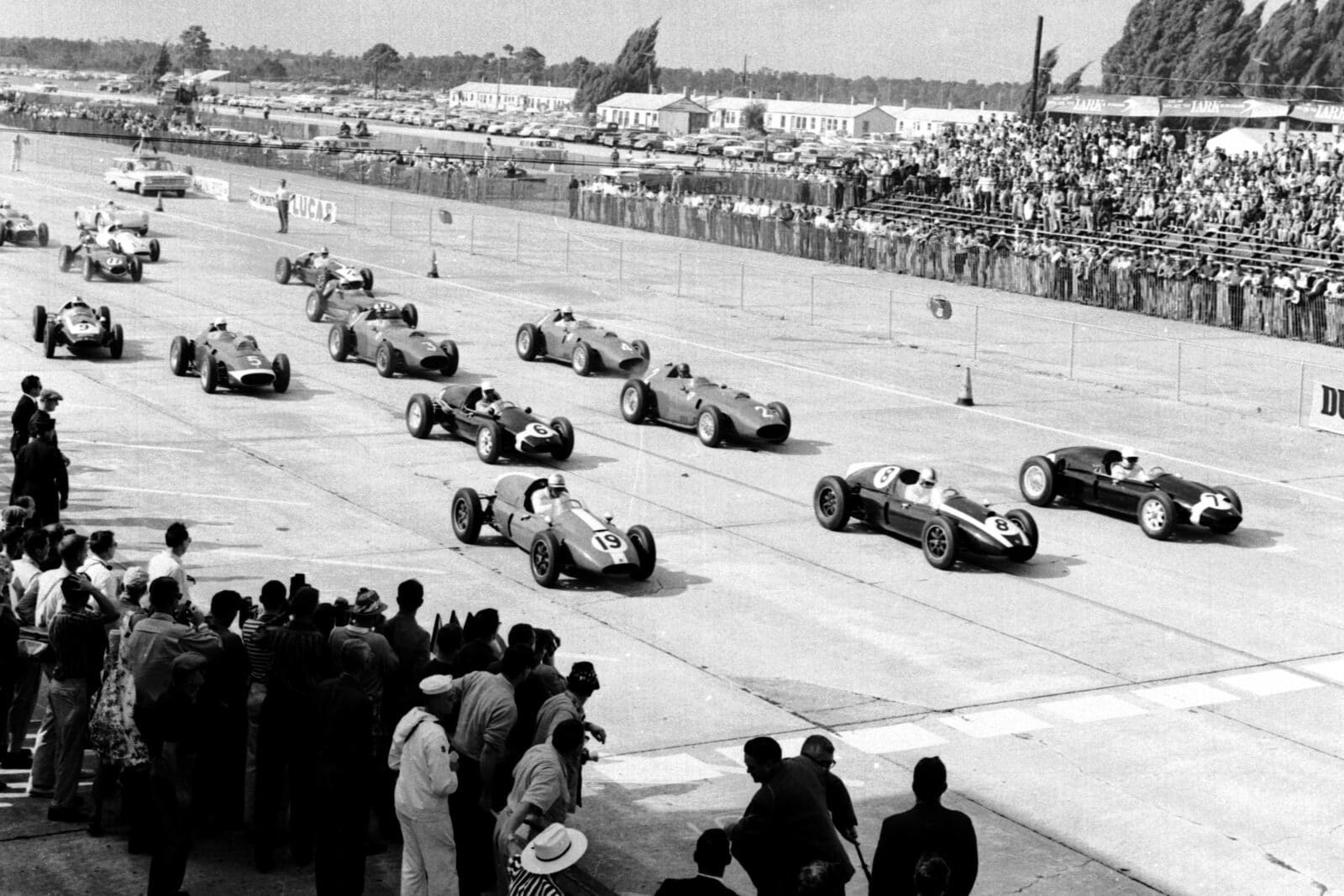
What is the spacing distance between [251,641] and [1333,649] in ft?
36.2

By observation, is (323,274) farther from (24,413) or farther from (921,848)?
(921,848)

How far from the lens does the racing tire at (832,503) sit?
20734mm

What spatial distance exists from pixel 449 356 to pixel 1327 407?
15.1 m

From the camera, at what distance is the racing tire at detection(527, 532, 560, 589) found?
17812 mm

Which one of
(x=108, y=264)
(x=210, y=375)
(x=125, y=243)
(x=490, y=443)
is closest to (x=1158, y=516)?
(x=490, y=443)

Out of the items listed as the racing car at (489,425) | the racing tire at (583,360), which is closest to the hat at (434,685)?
the racing car at (489,425)

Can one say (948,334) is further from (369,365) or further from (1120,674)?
(1120,674)

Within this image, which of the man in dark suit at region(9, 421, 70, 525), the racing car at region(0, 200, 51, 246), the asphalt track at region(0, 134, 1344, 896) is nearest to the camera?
the asphalt track at region(0, 134, 1344, 896)

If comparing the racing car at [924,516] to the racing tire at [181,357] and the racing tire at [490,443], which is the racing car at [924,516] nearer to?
the racing tire at [490,443]

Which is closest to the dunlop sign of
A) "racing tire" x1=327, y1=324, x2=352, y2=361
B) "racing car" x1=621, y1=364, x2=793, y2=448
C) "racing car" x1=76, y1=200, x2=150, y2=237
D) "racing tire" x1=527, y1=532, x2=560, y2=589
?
"racing car" x1=621, y1=364, x2=793, y2=448

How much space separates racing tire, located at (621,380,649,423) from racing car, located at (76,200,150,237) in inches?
858

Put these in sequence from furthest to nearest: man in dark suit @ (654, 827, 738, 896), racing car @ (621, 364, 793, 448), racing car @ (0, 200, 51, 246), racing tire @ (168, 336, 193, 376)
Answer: racing car @ (0, 200, 51, 246) → racing tire @ (168, 336, 193, 376) → racing car @ (621, 364, 793, 448) → man in dark suit @ (654, 827, 738, 896)

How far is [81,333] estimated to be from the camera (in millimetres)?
30438

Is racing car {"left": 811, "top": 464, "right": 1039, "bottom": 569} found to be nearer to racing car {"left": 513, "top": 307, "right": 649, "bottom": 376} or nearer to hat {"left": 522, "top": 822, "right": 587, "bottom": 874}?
racing car {"left": 513, "top": 307, "right": 649, "bottom": 376}
